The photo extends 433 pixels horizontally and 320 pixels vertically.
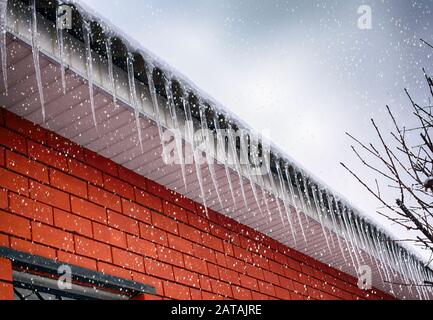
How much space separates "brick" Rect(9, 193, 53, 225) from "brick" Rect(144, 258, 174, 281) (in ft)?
3.45

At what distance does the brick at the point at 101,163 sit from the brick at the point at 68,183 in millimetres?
255

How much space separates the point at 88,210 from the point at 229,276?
1976 millimetres

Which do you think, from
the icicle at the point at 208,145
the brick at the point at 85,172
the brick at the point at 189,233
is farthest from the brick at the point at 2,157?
the brick at the point at 189,233

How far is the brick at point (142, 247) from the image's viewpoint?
14.1ft

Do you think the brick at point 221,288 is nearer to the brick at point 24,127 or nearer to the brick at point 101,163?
the brick at point 101,163

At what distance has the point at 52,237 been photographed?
11.8ft

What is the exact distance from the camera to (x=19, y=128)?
3744 mm

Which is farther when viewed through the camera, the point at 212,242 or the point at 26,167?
the point at 212,242

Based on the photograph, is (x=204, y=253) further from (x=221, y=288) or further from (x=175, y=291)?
(x=175, y=291)

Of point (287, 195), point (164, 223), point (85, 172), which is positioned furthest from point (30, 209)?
point (287, 195)

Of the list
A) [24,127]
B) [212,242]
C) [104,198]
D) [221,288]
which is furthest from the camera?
[212,242]
